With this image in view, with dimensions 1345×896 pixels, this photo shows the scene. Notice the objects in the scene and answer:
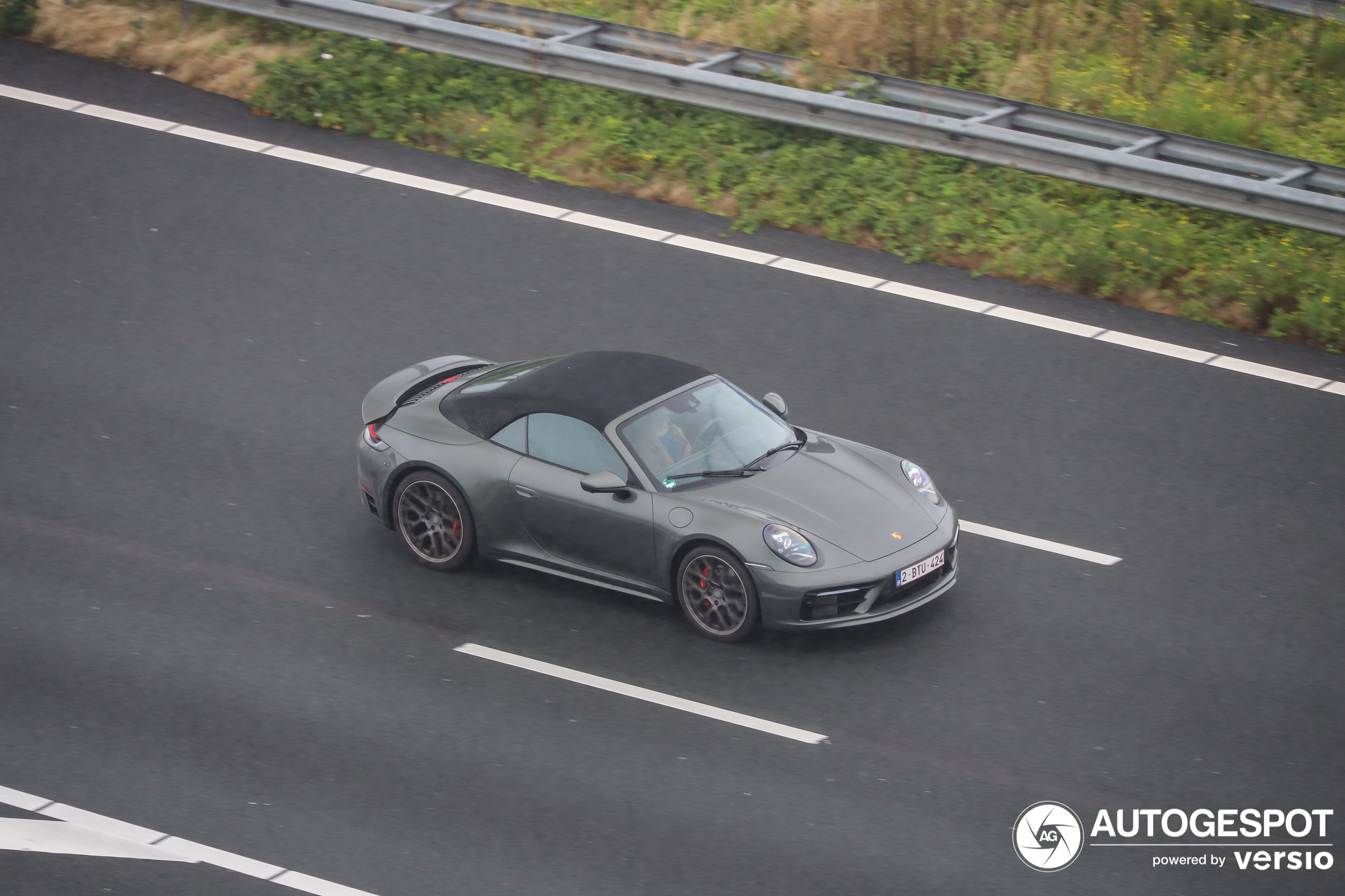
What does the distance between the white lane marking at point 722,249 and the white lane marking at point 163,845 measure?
7.02 meters

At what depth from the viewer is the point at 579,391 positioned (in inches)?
372

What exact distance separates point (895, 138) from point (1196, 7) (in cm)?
439

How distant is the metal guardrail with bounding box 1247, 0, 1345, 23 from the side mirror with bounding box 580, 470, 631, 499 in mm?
9984

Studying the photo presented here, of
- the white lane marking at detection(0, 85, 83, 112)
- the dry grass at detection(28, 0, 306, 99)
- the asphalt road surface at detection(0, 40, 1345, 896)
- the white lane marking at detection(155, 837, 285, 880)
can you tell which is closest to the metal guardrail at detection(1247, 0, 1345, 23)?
the asphalt road surface at detection(0, 40, 1345, 896)

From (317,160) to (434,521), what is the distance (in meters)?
5.73

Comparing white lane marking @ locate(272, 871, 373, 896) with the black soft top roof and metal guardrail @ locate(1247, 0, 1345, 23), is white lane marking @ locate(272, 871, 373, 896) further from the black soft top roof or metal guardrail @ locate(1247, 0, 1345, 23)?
metal guardrail @ locate(1247, 0, 1345, 23)

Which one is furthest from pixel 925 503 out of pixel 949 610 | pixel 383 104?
pixel 383 104

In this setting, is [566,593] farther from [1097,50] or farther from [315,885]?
[1097,50]

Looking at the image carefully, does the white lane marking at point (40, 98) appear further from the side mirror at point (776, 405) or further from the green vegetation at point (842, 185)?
the side mirror at point (776, 405)

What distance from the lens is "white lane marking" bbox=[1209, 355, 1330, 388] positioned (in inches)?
458

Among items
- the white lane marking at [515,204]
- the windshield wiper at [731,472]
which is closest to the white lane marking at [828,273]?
the white lane marking at [515,204]

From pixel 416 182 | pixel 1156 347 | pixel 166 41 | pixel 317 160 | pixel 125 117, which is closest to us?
pixel 1156 347

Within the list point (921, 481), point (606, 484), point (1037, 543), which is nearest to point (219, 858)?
point (606, 484)

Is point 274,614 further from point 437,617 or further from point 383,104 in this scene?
point 383,104
